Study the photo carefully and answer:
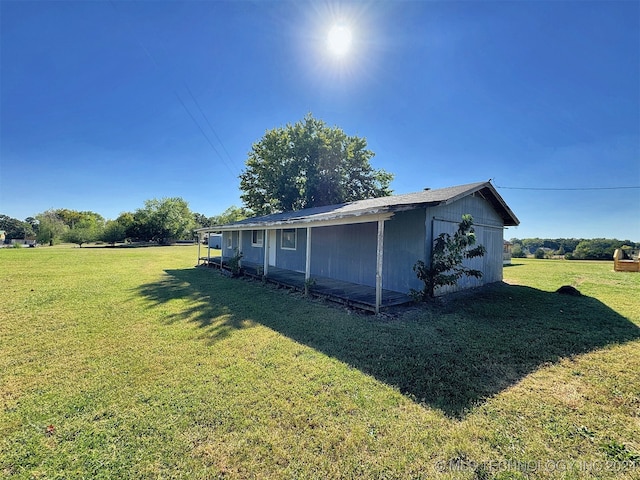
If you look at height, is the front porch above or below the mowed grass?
→ above

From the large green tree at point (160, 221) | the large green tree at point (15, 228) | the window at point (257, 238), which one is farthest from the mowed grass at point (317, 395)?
the large green tree at point (15, 228)

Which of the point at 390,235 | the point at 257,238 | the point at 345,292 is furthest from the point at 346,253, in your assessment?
the point at 257,238

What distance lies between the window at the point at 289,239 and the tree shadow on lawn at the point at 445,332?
13.7ft

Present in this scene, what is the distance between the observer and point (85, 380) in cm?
326

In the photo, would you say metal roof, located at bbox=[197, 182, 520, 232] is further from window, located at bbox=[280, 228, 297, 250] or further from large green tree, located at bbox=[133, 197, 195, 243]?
large green tree, located at bbox=[133, 197, 195, 243]

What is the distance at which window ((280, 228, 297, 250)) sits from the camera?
12.3 meters

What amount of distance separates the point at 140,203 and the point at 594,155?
57.9 meters

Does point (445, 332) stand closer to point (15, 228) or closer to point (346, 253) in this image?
point (346, 253)

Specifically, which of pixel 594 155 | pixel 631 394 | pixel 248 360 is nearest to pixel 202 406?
pixel 248 360

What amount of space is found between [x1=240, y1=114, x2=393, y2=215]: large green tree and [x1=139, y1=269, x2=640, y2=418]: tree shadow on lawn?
1569 centimetres

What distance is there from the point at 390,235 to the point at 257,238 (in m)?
8.86

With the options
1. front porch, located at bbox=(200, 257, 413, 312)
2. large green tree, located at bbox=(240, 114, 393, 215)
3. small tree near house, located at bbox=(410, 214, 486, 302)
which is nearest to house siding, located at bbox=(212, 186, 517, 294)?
small tree near house, located at bbox=(410, 214, 486, 302)

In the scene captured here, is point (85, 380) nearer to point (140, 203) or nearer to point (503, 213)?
point (503, 213)

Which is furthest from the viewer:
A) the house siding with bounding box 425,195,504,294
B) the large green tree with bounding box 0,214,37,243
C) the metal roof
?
the large green tree with bounding box 0,214,37,243
